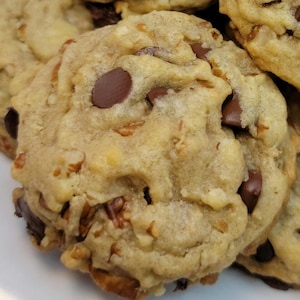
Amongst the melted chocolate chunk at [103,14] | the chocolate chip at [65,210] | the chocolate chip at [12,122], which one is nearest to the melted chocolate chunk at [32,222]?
the chocolate chip at [65,210]

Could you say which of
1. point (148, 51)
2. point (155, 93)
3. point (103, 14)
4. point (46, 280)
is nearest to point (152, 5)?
point (103, 14)

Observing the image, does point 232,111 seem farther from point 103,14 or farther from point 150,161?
point 103,14

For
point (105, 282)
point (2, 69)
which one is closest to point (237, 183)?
point (105, 282)

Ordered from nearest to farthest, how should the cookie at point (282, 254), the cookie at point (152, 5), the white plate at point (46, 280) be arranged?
the white plate at point (46, 280)
the cookie at point (282, 254)
the cookie at point (152, 5)

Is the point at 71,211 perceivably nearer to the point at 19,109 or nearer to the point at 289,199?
the point at 19,109

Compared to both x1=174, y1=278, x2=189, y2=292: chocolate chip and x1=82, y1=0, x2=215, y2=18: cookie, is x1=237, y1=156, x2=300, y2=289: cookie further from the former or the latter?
x1=82, y1=0, x2=215, y2=18: cookie

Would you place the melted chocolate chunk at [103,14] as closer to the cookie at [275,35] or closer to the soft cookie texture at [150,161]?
the soft cookie texture at [150,161]

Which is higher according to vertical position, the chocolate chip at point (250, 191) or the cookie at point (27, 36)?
the cookie at point (27, 36)
